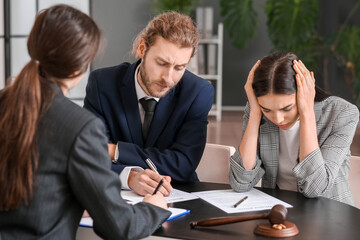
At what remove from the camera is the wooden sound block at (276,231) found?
1.52 metres

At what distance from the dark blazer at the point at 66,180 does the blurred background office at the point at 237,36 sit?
5.05 m

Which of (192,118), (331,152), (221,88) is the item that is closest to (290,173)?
(331,152)

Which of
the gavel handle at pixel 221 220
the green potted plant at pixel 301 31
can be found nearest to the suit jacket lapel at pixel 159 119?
the gavel handle at pixel 221 220

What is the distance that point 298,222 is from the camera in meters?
1.66

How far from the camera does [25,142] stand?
4.17 ft

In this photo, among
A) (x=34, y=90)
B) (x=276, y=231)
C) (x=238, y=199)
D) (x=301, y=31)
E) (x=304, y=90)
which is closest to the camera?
(x=34, y=90)

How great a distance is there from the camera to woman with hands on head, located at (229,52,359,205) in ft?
6.66

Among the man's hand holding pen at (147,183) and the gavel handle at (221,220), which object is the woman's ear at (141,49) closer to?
the man's hand holding pen at (147,183)

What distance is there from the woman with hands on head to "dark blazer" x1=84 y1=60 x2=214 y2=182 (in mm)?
249

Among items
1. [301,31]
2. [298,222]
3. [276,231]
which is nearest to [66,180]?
[276,231]

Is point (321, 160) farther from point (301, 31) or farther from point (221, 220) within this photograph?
point (301, 31)

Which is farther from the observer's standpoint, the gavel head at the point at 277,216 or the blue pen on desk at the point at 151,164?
the blue pen on desk at the point at 151,164

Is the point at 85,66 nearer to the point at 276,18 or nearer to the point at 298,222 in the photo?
the point at 298,222

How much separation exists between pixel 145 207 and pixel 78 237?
0.86ft
